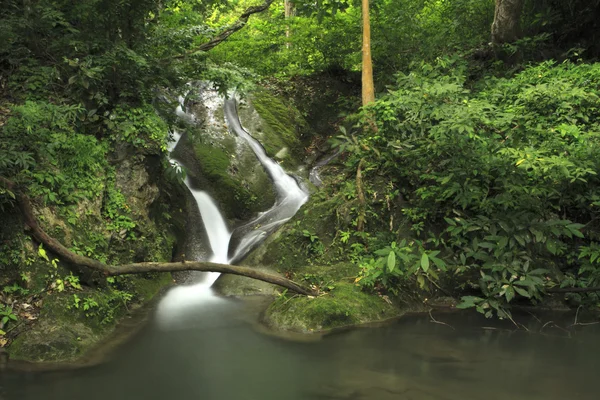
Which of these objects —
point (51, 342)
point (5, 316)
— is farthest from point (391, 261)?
point (5, 316)

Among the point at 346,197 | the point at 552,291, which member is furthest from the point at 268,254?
the point at 552,291

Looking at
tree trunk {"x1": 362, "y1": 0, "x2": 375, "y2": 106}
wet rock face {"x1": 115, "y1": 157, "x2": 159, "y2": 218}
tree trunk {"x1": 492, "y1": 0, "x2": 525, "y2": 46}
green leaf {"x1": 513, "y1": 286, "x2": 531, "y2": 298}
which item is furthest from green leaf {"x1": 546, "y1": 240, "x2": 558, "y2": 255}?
tree trunk {"x1": 492, "y1": 0, "x2": 525, "y2": 46}

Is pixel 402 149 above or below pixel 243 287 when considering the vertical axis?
above

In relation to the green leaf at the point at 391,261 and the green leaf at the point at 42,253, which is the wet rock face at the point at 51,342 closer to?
the green leaf at the point at 42,253

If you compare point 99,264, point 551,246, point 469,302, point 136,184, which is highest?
point 136,184

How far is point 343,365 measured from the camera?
4855mm

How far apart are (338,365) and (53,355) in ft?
9.77

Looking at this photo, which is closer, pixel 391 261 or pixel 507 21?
pixel 391 261

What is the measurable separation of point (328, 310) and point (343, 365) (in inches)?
43.8

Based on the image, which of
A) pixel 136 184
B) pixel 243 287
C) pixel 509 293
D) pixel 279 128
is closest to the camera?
pixel 509 293

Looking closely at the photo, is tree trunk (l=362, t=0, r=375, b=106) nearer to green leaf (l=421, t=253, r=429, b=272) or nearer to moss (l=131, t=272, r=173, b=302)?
green leaf (l=421, t=253, r=429, b=272)

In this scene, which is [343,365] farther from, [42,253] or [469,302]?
[42,253]

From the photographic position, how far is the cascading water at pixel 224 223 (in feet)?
22.4

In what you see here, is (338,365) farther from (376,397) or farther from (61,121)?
(61,121)
